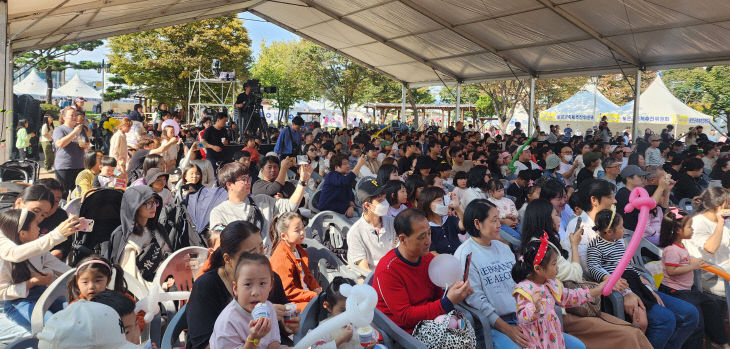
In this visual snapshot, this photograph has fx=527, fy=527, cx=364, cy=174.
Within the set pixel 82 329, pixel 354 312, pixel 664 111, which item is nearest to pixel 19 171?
pixel 82 329

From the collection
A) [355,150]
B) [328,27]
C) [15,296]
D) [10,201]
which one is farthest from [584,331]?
[328,27]

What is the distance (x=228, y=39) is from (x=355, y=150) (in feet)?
79.8

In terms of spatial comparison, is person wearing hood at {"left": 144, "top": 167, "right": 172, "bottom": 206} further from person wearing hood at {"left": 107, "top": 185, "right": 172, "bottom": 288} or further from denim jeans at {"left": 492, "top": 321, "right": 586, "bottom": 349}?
denim jeans at {"left": 492, "top": 321, "right": 586, "bottom": 349}

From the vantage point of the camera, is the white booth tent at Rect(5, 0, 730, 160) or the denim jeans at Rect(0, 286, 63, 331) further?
the white booth tent at Rect(5, 0, 730, 160)

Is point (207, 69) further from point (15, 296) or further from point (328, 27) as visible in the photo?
point (15, 296)

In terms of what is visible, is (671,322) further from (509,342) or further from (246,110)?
(246,110)

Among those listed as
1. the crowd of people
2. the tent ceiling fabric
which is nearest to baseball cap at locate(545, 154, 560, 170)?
the crowd of people

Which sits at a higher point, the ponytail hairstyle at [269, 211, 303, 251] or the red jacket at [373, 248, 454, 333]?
the ponytail hairstyle at [269, 211, 303, 251]

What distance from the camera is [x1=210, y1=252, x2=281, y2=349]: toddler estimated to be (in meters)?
2.16

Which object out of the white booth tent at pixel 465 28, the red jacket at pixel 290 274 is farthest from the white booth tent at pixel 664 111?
the red jacket at pixel 290 274

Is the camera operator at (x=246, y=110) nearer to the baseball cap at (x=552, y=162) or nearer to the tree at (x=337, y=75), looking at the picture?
the baseball cap at (x=552, y=162)

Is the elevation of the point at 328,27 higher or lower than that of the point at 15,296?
higher

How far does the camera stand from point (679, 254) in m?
4.12

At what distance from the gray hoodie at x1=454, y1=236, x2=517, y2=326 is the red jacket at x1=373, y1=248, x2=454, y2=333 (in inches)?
12.4
